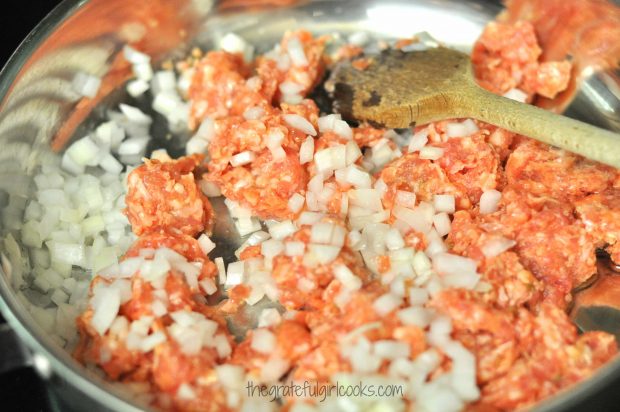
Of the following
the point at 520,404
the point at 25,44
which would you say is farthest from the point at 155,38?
the point at 520,404

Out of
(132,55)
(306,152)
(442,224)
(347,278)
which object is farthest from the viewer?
(132,55)

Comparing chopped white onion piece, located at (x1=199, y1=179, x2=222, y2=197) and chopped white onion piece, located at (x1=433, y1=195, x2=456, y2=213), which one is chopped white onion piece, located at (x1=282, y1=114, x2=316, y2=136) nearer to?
chopped white onion piece, located at (x1=199, y1=179, x2=222, y2=197)

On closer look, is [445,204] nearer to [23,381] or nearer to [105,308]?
[105,308]

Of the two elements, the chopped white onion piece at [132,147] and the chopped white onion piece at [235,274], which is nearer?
the chopped white onion piece at [235,274]

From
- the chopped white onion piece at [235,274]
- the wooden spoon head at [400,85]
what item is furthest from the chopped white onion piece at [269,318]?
the wooden spoon head at [400,85]

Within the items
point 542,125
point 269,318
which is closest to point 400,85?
point 542,125

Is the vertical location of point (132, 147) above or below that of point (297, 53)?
below

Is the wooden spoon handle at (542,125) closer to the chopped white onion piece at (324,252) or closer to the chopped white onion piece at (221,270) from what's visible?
the chopped white onion piece at (324,252)
